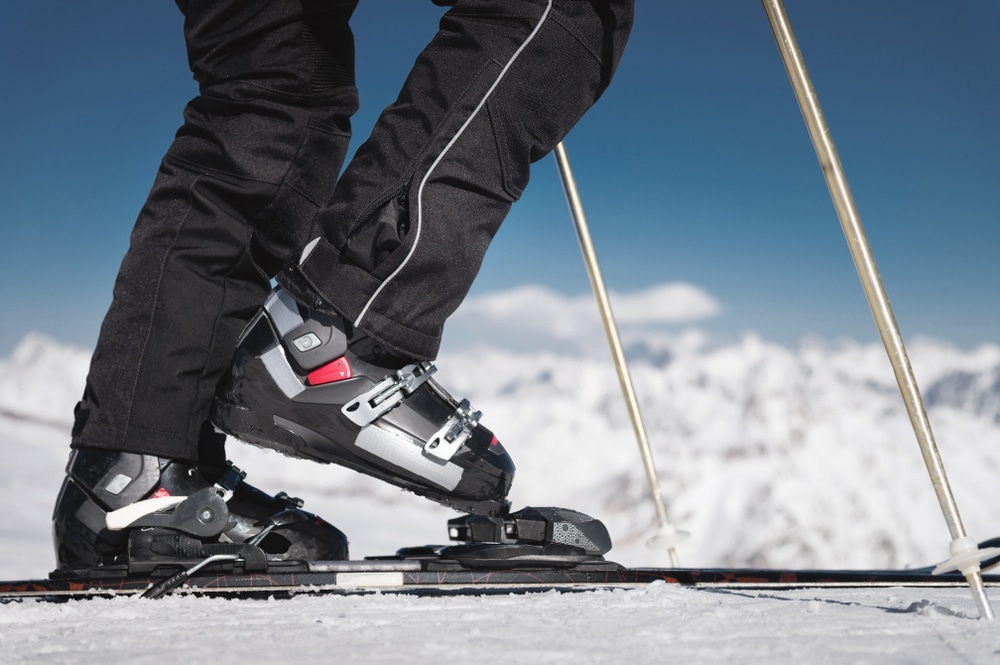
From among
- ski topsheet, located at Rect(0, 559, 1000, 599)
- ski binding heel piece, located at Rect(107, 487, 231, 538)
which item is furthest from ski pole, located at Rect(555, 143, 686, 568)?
ski binding heel piece, located at Rect(107, 487, 231, 538)

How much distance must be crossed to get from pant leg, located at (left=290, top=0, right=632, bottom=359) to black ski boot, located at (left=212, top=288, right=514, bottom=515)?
0.17 feet

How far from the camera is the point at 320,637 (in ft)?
1.41

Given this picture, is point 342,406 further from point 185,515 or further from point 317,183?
point 317,183

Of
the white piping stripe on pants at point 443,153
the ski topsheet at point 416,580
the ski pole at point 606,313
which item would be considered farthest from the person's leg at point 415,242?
the ski pole at point 606,313

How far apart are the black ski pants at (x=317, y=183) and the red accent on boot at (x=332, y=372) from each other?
0.07 metres

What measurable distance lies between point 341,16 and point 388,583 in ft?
2.33

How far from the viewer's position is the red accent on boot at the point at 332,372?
813 mm

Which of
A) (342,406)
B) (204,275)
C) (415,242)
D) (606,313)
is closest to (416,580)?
(342,406)

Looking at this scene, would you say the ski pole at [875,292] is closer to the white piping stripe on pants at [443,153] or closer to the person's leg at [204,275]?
the white piping stripe on pants at [443,153]

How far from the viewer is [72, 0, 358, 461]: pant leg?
0.86 metres

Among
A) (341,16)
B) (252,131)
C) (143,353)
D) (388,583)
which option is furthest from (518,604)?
(341,16)

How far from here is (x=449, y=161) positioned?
78 cm

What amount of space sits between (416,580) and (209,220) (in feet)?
1.58

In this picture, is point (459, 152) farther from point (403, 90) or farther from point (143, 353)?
point (143, 353)
